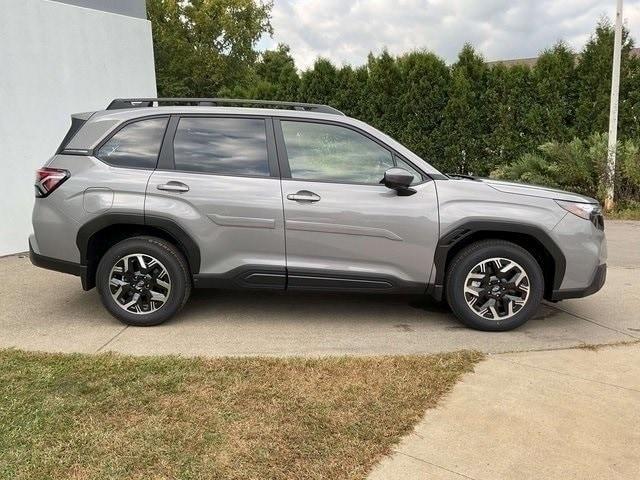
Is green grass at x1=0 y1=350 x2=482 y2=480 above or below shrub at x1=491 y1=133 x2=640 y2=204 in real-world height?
below

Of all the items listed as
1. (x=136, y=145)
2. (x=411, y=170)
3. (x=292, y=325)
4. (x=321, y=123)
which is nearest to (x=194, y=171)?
(x=136, y=145)

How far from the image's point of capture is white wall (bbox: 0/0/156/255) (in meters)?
7.23

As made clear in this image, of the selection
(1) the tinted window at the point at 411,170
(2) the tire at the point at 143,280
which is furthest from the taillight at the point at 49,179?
(1) the tinted window at the point at 411,170

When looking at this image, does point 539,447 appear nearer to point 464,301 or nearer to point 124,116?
point 464,301

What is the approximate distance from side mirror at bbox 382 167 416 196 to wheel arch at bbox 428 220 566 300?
0.48m

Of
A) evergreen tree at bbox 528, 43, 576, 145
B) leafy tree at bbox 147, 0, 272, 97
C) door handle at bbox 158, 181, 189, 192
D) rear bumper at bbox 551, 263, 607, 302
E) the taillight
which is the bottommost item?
rear bumper at bbox 551, 263, 607, 302

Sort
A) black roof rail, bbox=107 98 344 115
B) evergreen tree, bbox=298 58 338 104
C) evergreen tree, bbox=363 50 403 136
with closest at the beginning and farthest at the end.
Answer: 1. black roof rail, bbox=107 98 344 115
2. evergreen tree, bbox=363 50 403 136
3. evergreen tree, bbox=298 58 338 104

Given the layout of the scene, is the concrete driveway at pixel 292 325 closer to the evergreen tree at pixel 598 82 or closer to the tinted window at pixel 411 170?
the tinted window at pixel 411 170

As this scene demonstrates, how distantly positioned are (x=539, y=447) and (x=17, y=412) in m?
2.89

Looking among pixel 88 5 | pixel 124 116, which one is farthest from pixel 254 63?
pixel 124 116

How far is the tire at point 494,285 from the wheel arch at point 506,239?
73mm

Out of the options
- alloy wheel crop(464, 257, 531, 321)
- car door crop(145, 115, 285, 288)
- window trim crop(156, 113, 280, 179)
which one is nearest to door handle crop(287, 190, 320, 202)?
car door crop(145, 115, 285, 288)

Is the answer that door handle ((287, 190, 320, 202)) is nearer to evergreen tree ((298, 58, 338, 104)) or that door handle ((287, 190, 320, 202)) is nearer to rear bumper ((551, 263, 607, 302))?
rear bumper ((551, 263, 607, 302))

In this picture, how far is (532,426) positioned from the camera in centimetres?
326
